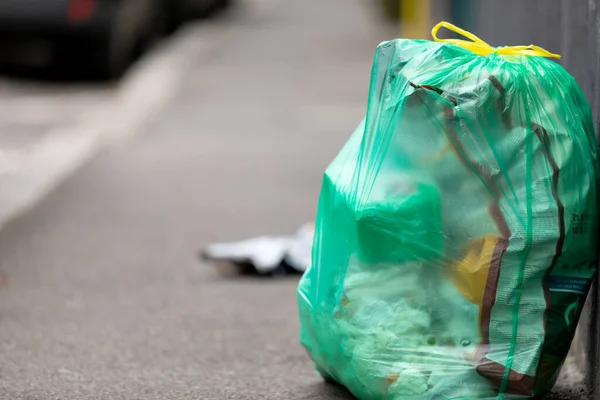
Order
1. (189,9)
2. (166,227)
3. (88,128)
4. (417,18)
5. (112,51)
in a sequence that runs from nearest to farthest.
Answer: (166,227)
(88,128)
(112,51)
(417,18)
(189,9)

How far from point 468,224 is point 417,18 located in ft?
30.3

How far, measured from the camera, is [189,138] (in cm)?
824

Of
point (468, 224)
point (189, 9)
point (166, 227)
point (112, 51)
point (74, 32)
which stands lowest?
point (189, 9)

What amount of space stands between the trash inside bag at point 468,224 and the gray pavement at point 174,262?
398mm

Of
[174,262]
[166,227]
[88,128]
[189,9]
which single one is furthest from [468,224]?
[189,9]

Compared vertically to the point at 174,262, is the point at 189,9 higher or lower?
lower

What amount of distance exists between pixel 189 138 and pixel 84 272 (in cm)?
379

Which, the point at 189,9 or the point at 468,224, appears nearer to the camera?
the point at 468,224

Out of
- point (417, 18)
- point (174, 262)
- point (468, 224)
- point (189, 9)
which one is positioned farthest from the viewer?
point (189, 9)

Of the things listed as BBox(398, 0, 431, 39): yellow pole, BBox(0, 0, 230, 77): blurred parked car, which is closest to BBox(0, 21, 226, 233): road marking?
BBox(0, 0, 230, 77): blurred parked car

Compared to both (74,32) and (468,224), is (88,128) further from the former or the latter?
(468,224)

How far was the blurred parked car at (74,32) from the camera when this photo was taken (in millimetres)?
10617

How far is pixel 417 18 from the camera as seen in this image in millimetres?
11500

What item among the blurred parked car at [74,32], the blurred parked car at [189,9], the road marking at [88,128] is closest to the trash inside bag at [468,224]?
the road marking at [88,128]
